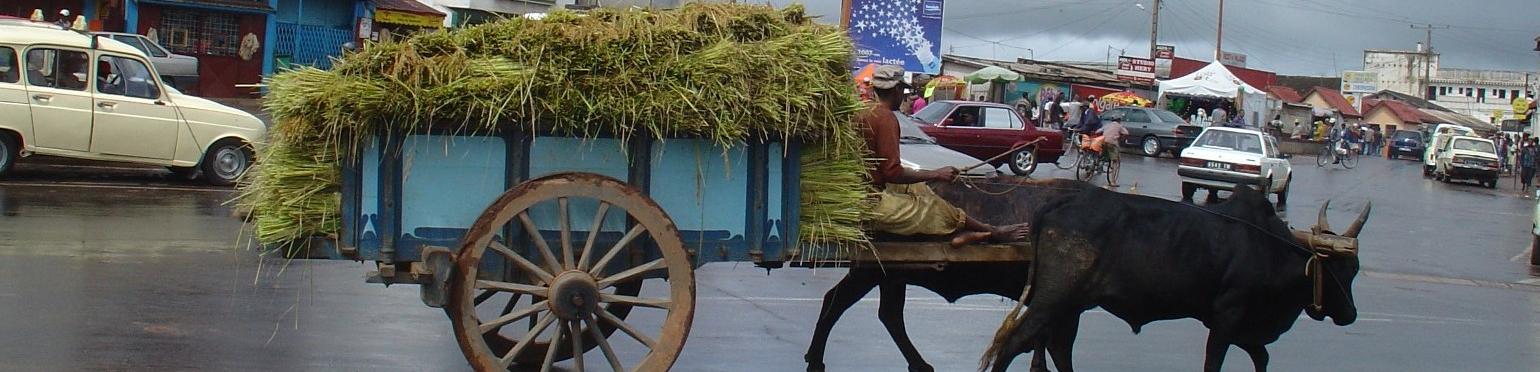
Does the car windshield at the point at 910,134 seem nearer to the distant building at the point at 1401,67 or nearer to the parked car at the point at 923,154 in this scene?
the parked car at the point at 923,154

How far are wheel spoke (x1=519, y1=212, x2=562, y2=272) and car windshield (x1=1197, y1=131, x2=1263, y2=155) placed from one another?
75.2ft

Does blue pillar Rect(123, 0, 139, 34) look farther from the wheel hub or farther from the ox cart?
the wheel hub

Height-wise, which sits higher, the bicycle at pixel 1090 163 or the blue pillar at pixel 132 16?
the blue pillar at pixel 132 16

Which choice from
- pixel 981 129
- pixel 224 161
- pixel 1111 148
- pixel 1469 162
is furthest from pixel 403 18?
pixel 1469 162

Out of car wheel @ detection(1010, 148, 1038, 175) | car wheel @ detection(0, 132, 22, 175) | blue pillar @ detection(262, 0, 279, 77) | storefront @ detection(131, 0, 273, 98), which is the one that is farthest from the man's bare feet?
blue pillar @ detection(262, 0, 279, 77)

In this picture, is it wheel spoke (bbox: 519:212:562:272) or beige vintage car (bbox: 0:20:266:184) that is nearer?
wheel spoke (bbox: 519:212:562:272)

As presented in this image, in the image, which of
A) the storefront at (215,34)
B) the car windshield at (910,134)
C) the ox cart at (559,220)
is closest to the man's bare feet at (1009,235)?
the ox cart at (559,220)

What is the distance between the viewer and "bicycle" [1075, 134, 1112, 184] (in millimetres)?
29312

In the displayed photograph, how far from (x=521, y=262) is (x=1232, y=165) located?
22.0 metres

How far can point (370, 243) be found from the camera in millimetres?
5836

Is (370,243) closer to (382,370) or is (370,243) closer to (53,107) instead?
(382,370)

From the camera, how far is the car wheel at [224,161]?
16344 mm

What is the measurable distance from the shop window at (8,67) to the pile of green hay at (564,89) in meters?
10.2

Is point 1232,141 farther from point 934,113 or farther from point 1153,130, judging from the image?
point 1153,130
